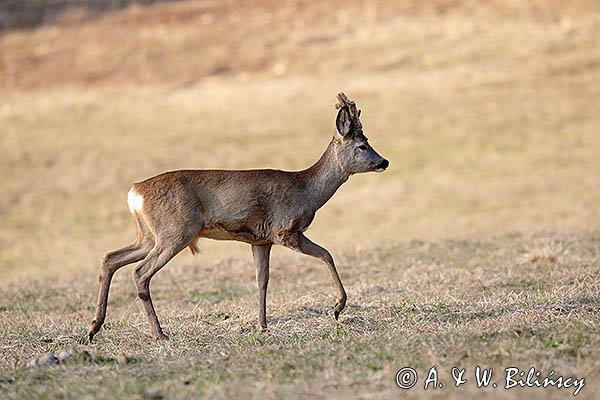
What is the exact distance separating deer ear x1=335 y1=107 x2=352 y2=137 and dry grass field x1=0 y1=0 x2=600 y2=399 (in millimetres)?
1733

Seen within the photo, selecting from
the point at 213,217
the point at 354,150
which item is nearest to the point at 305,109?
the point at 354,150

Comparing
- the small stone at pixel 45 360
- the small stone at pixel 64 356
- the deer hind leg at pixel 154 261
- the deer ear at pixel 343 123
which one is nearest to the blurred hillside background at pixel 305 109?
the deer ear at pixel 343 123

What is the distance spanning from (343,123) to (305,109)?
19.6 m

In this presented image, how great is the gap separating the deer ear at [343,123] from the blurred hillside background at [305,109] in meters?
6.62

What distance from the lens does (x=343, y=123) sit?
9.77m

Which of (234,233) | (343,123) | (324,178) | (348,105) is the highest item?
(348,105)

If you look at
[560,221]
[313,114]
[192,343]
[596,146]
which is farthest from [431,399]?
[313,114]

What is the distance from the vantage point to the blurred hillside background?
22.0 m

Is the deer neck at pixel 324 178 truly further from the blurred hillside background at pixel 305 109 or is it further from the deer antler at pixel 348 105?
the blurred hillside background at pixel 305 109

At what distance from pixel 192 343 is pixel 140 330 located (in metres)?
1.12

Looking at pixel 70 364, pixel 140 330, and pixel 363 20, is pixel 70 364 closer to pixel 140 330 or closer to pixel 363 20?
pixel 140 330

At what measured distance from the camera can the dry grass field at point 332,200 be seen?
728 centimetres

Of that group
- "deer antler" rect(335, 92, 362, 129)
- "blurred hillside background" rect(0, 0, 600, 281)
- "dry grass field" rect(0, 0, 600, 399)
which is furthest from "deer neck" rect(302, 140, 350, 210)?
"blurred hillside background" rect(0, 0, 600, 281)

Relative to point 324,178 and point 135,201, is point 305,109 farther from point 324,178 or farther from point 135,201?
point 135,201
